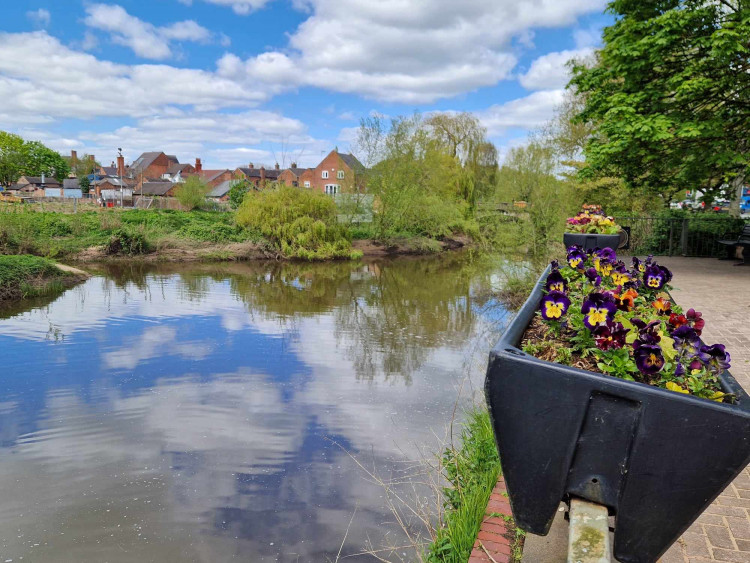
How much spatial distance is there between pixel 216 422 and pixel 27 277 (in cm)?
1370

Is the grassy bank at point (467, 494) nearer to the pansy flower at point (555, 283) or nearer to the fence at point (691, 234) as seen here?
the pansy flower at point (555, 283)

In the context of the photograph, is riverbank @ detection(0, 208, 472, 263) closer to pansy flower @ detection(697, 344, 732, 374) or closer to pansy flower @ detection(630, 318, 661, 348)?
pansy flower @ detection(630, 318, 661, 348)

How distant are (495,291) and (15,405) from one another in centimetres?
1294

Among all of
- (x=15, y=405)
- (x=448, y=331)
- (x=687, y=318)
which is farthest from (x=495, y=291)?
(x=687, y=318)

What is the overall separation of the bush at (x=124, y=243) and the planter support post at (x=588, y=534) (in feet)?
90.7

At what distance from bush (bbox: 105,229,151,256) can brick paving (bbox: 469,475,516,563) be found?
1014 inches

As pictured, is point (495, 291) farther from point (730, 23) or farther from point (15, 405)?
point (15, 405)

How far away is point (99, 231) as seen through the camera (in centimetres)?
2772

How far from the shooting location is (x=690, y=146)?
39.4 ft

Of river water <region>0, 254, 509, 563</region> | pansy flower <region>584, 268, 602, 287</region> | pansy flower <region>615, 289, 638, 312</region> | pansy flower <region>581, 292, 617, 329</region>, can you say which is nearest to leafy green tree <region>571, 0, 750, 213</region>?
river water <region>0, 254, 509, 563</region>

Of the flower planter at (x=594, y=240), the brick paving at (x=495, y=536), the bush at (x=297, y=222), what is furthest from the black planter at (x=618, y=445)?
the bush at (x=297, y=222)

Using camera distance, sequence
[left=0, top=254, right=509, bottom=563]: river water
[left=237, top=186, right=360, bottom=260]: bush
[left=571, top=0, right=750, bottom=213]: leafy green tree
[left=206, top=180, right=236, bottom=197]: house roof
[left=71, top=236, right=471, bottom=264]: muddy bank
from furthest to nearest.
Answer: [left=206, top=180, right=236, bottom=197]: house roof → [left=237, top=186, right=360, bottom=260]: bush → [left=71, top=236, right=471, bottom=264]: muddy bank → [left=571, top=0, right=750, bottom=213]: leafy green tree → [left=0, top=254, right=509, bottom=563]: river water

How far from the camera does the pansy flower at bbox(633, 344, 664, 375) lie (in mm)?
1577

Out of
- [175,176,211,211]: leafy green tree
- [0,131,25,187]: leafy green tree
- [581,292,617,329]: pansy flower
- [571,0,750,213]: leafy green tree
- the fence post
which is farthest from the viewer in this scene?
[0,131,25,187]: leafy green tree
